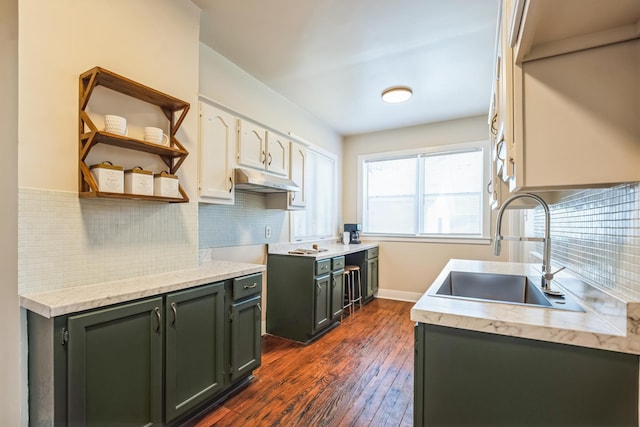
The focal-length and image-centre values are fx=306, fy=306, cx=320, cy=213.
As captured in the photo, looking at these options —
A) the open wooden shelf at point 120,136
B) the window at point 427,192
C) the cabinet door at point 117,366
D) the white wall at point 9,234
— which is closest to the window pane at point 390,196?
the window at point 427,192

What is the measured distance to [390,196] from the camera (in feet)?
16.1

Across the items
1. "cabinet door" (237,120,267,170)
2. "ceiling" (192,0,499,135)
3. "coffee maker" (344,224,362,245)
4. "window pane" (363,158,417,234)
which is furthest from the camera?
"coffee maker" (344,224,362,245)

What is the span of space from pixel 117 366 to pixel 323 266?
2.06m

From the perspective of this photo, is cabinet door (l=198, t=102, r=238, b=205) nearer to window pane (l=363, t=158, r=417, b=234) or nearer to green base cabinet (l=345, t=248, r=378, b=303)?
green base cabinet (l=345, t=248, r=378, b=303)

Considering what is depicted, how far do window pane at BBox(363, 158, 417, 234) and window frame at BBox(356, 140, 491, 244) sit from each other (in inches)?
3.1

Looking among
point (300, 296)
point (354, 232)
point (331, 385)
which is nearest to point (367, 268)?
point (354, 232)

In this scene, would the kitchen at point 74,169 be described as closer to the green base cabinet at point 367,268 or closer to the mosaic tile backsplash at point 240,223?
the mosaic tile backsplash at point 240,223

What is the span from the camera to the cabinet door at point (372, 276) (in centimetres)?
450

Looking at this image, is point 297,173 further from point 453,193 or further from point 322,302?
point 453,193

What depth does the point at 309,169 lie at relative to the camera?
4.25m

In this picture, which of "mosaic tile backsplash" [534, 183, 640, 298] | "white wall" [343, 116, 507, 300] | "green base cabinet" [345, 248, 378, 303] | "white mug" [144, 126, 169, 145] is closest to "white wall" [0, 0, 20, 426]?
"white mug" [144, 126, 169, 145]

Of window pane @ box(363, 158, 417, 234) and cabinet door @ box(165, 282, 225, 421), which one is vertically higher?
window pane @ box(363, 158, 417, 234)

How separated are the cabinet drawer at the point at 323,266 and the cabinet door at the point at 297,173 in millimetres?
670

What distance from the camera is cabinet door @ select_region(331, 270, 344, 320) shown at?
3449mm
